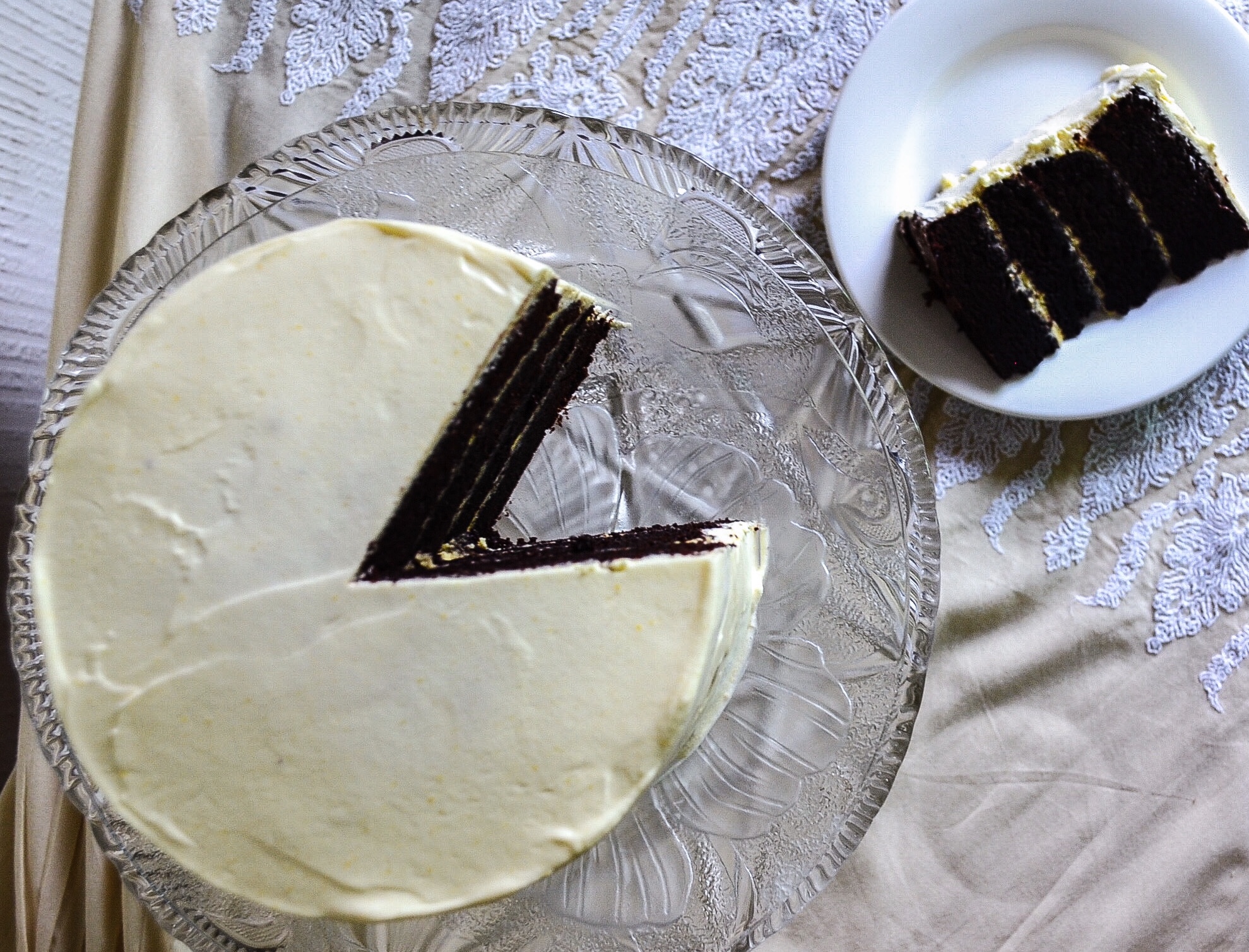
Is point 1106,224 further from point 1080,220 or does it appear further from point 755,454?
point 755,454

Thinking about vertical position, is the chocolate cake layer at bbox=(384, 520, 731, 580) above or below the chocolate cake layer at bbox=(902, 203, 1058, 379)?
below

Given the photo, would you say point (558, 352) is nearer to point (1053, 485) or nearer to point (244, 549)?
point (244, 549)

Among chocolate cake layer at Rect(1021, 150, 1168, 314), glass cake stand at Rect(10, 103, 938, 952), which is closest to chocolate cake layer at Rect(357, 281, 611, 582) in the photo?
glass cake stand at Rect(10, 103, 938, 952)

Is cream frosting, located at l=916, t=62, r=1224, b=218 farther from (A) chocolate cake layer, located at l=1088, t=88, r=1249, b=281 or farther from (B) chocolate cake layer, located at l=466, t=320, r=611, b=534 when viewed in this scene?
(B) chocolate cake layer, located at l=466, t=320, r=611, b=534

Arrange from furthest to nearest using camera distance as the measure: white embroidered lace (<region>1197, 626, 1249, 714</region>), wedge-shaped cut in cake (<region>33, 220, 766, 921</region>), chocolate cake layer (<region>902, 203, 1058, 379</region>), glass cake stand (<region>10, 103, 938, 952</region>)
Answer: white embroidered lace (<region>1197, 626, 1249, 714</region>) < chocolate cake layer (<region>902, 203, 1058, 379</region>) < glass cake stand (<region>10, 103, 938, 952</region>) < wedge-shaped cut in cake (<region>33, 220, 766, 921</region>)

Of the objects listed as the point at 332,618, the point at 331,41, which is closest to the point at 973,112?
the point at 331,41

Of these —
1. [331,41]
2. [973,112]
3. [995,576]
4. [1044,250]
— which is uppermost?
[973,112]

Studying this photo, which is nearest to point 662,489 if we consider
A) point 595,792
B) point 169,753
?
point 595,792
